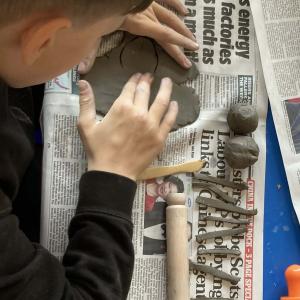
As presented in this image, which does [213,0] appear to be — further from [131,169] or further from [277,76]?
[131,169]

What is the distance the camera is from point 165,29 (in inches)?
31.5

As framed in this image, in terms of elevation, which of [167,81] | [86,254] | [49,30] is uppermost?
[167,81]

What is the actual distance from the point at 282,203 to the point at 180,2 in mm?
306

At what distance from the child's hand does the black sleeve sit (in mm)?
24

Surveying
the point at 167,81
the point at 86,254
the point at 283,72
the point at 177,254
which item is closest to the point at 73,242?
the point at 86,254

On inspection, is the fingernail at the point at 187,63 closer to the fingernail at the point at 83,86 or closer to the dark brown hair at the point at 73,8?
the fingernail at the point at 83,86

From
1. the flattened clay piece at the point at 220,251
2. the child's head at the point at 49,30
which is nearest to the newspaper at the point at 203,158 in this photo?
the flattened clay piece at the point at 220,251

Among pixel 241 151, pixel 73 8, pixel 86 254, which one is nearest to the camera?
pixel 73 8

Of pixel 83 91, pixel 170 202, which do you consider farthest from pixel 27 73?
pixel 170 202

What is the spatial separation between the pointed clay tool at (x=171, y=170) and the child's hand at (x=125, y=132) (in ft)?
0.11

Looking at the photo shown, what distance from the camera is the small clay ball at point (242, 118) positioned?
0.80 metres

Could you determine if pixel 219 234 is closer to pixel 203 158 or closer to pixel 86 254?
pixel 203 158

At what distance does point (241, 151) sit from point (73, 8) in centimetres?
38

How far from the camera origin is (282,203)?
85 cm
